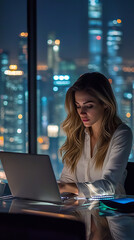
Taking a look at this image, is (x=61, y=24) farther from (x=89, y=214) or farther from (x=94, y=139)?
(x=89, y=214)

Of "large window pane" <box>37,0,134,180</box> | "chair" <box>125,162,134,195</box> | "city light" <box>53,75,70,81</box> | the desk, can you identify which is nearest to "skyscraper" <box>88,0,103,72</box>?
"large window pane" <box>37,0,134,180</box>

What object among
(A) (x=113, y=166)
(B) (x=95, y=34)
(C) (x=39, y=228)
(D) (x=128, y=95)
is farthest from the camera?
(B) (x=95, y=34)

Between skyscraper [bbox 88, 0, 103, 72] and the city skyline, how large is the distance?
0.05 metres

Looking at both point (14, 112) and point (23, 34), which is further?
point (14, 112)

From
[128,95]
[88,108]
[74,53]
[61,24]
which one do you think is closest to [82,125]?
[88,108]

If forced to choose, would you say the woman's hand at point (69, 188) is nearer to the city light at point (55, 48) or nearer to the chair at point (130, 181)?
the chair at point (130, 181)

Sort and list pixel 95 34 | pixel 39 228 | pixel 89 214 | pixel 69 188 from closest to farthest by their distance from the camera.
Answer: pixel 39 228 → pixel 89 214 → pixel 69 188 → pixel 95 34

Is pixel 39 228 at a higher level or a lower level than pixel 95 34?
lower

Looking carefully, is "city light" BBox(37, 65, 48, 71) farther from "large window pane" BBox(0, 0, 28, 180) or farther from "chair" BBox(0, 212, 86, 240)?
"chair" BBox(0, 212, 86, 240)

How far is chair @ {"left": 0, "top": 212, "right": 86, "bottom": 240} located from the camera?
2.32ft

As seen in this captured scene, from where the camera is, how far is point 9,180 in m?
1.96

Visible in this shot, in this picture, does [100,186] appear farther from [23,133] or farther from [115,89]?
[23,133]

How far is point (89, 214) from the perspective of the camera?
5.68 feet

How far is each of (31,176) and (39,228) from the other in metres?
1.11
